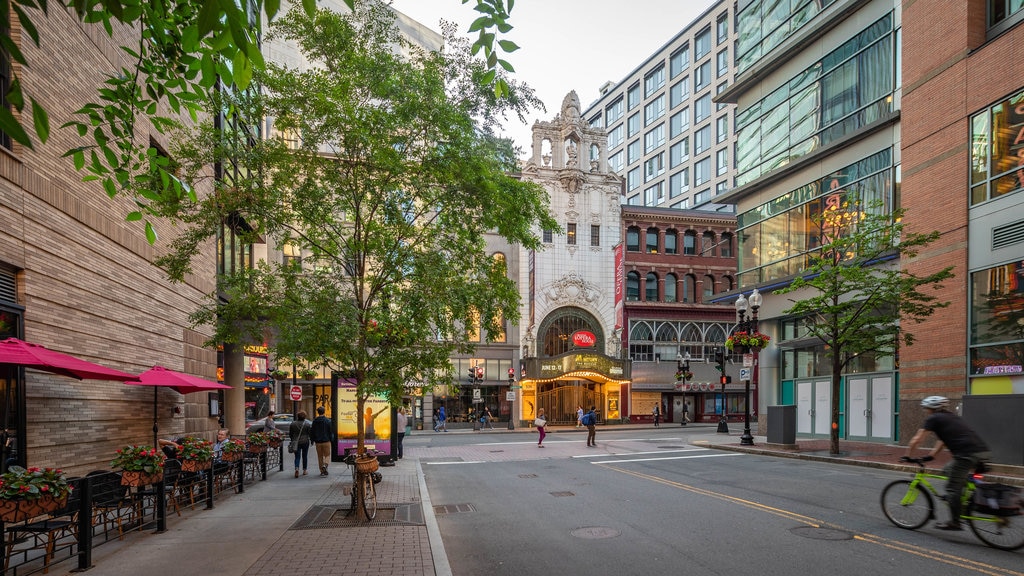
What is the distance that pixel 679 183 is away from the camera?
213 feet

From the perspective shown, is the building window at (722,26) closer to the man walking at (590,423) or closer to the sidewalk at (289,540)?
the man walking at (590,423)

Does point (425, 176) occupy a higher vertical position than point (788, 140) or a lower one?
lower

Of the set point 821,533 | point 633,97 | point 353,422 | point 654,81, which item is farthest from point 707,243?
point 821,533

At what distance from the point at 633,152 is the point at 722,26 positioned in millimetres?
17114

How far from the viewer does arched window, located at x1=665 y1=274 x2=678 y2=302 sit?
162 feet

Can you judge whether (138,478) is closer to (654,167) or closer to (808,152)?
(808,152)

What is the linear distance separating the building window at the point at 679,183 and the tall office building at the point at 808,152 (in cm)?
3212

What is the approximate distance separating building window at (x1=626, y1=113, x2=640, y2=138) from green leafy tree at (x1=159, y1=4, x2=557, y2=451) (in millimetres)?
61521

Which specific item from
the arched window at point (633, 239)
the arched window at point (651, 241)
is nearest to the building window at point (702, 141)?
the arched window at point (651, 241)

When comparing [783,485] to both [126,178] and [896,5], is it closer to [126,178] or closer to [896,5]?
[126,178]

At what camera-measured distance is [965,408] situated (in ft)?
51.1

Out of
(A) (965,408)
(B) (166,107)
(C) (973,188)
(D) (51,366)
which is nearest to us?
(D) (51,366)

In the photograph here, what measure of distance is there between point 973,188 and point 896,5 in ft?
25.8

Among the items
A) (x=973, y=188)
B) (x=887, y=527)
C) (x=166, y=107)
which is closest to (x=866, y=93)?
(x=973, y=188)
